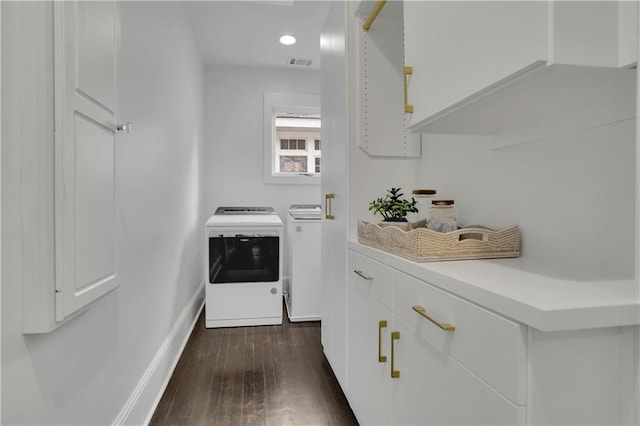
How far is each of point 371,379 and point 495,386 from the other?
0.75 m

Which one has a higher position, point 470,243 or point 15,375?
point 470,243

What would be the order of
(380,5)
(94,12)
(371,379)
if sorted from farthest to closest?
(380,5)
(371,379)
(94,12)

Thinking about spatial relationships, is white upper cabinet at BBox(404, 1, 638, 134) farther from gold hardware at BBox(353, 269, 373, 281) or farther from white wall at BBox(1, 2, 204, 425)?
white wall at BBox(1, 2, 204, 425)

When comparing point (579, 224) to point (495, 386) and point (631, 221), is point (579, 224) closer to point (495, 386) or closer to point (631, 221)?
point (631, 221)

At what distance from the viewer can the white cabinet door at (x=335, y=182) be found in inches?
67.9

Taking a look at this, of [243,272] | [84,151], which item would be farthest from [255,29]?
[84,151]

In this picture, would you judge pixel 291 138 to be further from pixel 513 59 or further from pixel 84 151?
pixel 513 59

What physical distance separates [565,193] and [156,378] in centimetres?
192

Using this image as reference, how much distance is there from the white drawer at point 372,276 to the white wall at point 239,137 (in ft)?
7.98

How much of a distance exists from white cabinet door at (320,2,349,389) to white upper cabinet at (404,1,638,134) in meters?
0.68

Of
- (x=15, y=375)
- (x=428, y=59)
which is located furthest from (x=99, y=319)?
(x=428, y=59)

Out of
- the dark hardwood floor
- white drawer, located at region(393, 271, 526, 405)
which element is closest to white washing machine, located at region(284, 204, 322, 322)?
the dark hardwood floor

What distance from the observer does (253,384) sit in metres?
1.97

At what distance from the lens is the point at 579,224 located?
884 mm
